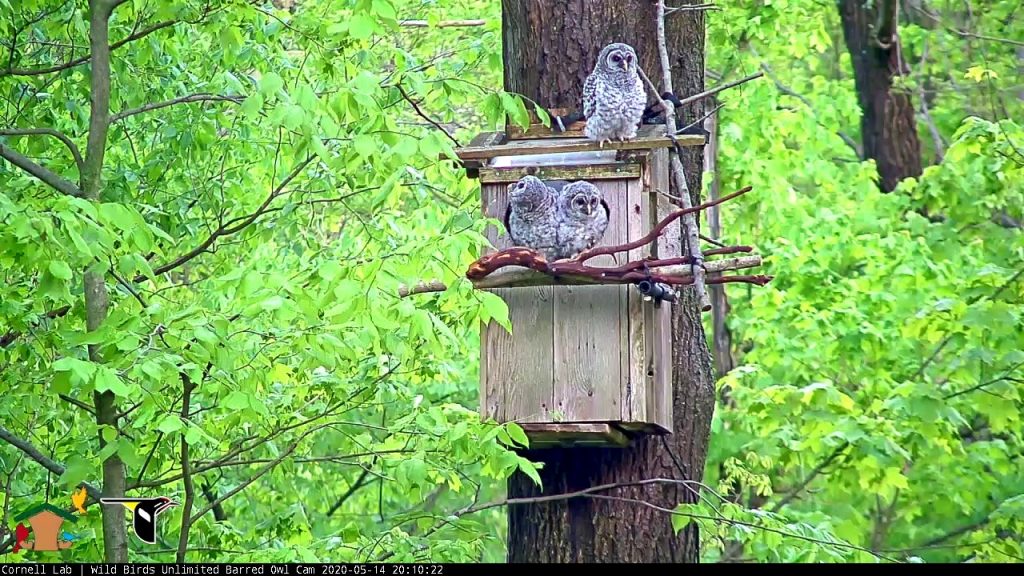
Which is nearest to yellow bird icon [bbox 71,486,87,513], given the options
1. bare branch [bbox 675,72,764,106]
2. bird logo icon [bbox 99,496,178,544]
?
bird logo icon [bbox 99,496,178,544]

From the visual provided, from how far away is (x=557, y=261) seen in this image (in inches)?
173

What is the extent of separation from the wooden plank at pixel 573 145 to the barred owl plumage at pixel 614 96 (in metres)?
0.05

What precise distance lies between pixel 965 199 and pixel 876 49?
2.52 metres

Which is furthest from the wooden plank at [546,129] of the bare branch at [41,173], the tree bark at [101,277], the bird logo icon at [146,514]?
the bird logo icon at [146,514]

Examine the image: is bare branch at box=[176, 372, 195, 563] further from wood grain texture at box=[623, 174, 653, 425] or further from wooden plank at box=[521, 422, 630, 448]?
wood grain texture at box=[623, 174, 653, 425]

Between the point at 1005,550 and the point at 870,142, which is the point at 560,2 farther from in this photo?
the point at 870,142

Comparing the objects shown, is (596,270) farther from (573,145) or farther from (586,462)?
(586,462)

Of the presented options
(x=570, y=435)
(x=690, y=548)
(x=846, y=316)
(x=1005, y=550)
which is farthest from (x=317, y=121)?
(x=846, y=316)

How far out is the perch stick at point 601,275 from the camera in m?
4.30

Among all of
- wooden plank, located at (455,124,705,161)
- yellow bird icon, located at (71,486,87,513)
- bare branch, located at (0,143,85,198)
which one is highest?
wooden plank, located at (455,124,705,161)

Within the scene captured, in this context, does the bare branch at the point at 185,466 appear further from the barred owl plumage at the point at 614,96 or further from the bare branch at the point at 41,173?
the barred owl plumage at the point at 614,96

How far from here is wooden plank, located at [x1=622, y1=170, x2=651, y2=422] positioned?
4.41 meters

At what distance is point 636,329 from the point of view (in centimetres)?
447

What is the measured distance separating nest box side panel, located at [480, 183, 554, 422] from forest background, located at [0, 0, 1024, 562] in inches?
8.2
